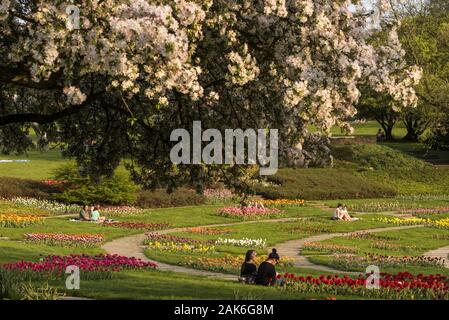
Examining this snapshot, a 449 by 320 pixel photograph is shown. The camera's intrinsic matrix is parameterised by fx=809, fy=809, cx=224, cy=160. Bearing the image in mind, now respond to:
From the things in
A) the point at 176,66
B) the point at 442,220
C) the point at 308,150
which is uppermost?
the point at 176,66

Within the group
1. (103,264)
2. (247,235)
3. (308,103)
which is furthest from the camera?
(247,235)

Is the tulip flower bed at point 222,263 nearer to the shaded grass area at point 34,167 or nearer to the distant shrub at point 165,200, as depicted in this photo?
the distant shrub at point 165,200

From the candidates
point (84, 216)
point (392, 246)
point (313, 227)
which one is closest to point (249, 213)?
point (313, 227)

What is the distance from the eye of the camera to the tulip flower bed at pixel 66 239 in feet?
96.4

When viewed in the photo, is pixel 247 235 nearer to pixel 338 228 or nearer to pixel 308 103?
pixel 338 228

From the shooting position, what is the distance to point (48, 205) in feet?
139

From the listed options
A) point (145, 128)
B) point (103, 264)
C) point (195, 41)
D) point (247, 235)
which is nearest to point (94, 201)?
point (247, 235)

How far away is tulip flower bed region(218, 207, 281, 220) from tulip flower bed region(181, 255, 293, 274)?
14.1m

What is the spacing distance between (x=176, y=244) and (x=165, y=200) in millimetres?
15993

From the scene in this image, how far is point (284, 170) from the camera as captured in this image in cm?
6056

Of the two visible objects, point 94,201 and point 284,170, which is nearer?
point 94,201

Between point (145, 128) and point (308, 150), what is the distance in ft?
12.1

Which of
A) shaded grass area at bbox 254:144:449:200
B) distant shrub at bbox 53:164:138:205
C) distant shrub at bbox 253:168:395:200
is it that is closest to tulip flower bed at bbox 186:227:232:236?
distant shrub at bbox 53:164:138:205
